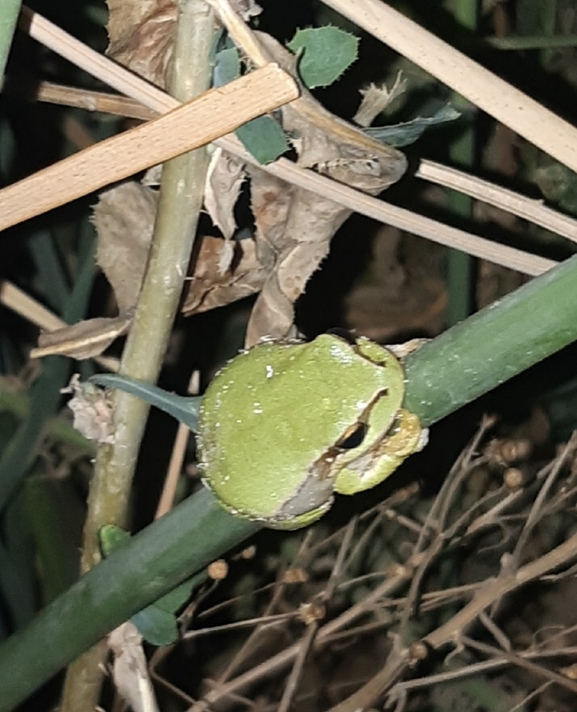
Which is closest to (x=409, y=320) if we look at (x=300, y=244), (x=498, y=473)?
(x=498, y=473)

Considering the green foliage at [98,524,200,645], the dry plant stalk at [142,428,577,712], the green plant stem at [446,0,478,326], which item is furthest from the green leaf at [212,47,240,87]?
the green plant stem at [446,0,478,326]

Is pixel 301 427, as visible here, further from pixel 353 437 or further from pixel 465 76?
pixel 465 76

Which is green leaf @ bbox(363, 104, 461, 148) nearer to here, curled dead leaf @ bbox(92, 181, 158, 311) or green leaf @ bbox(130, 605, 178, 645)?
curled dead leaf @ bbox(92, 181, 158, 311)

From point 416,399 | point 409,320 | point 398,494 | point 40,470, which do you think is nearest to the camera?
point 416,399

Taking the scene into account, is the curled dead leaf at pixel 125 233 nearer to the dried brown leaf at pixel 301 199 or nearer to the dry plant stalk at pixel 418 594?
the dried brown leaf at pixel 301 199

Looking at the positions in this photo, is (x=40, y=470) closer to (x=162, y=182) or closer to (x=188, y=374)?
(x=188, y=374)

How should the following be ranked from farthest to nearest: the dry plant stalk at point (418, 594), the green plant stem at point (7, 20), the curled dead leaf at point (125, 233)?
the dry plant stalk at point (418, 594) < the curled dead leaf at point (125, 233) < the green plant stem at point (7, 20)

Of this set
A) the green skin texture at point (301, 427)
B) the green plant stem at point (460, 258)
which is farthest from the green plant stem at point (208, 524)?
the green plant stem at point (460, 258)
